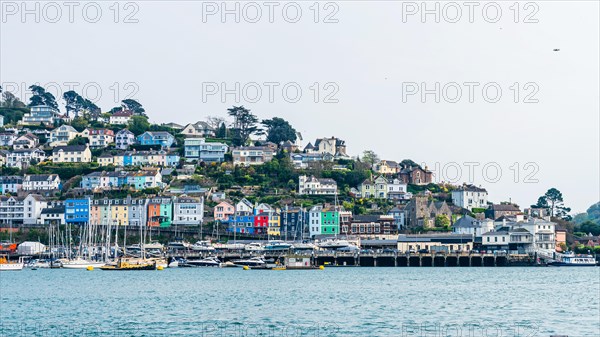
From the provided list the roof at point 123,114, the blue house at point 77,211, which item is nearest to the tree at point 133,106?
the roof at point 123,114

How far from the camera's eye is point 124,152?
152 metres

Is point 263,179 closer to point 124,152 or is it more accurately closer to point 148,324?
point 124,152

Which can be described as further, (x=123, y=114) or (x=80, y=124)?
(x=123, y=114)

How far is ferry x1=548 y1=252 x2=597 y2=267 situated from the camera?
358 ft

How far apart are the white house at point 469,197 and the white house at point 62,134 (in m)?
59.8

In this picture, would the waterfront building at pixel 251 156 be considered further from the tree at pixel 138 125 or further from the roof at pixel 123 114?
the roof at pixel 123 114

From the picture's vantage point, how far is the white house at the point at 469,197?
451ft

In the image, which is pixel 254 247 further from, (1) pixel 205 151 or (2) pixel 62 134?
(2) pixel 62 134

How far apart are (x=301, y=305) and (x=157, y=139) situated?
104527 mm

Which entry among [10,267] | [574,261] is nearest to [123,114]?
[10,267]

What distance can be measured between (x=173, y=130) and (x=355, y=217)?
49.4 m

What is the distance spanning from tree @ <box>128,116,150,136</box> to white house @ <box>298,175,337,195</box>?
3628cm

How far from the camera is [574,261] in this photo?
109m

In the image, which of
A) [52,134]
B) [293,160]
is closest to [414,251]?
[293,160]
